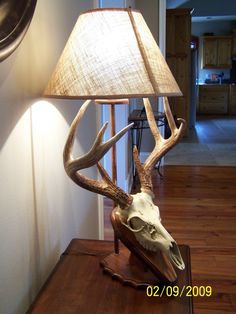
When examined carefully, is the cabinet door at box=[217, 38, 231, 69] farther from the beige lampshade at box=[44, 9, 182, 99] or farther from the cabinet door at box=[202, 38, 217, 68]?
the beige lampshade at box=[44, 9, 182, 99]

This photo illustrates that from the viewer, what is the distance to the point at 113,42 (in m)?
0.94

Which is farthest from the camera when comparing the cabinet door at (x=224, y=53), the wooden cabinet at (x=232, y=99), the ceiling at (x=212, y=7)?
the cabinet door at (x=224, y=53)

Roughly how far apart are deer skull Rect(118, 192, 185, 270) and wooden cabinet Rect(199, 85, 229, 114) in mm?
8810

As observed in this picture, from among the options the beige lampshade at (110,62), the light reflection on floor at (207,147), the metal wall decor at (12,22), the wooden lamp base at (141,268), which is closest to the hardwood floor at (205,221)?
the light reflection on floor at (207,147)

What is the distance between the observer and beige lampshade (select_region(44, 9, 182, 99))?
3.01ft

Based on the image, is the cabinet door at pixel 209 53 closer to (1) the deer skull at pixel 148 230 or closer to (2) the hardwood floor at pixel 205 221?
(2) the hardwood floor at pixel 205 221

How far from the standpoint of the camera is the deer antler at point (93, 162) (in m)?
0.94

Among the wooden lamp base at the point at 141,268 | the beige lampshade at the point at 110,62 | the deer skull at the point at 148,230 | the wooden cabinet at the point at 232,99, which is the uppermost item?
the beige lampshade at the point at 110,62

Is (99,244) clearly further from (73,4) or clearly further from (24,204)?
(73,4)

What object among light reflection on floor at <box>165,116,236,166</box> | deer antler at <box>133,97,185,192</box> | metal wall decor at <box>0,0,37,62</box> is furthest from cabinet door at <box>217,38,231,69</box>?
metal wall decor at <box>0,0,37,62</box>

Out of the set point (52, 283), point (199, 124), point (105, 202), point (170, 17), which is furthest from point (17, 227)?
point (199, 124)

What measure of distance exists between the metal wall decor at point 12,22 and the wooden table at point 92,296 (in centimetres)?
64
